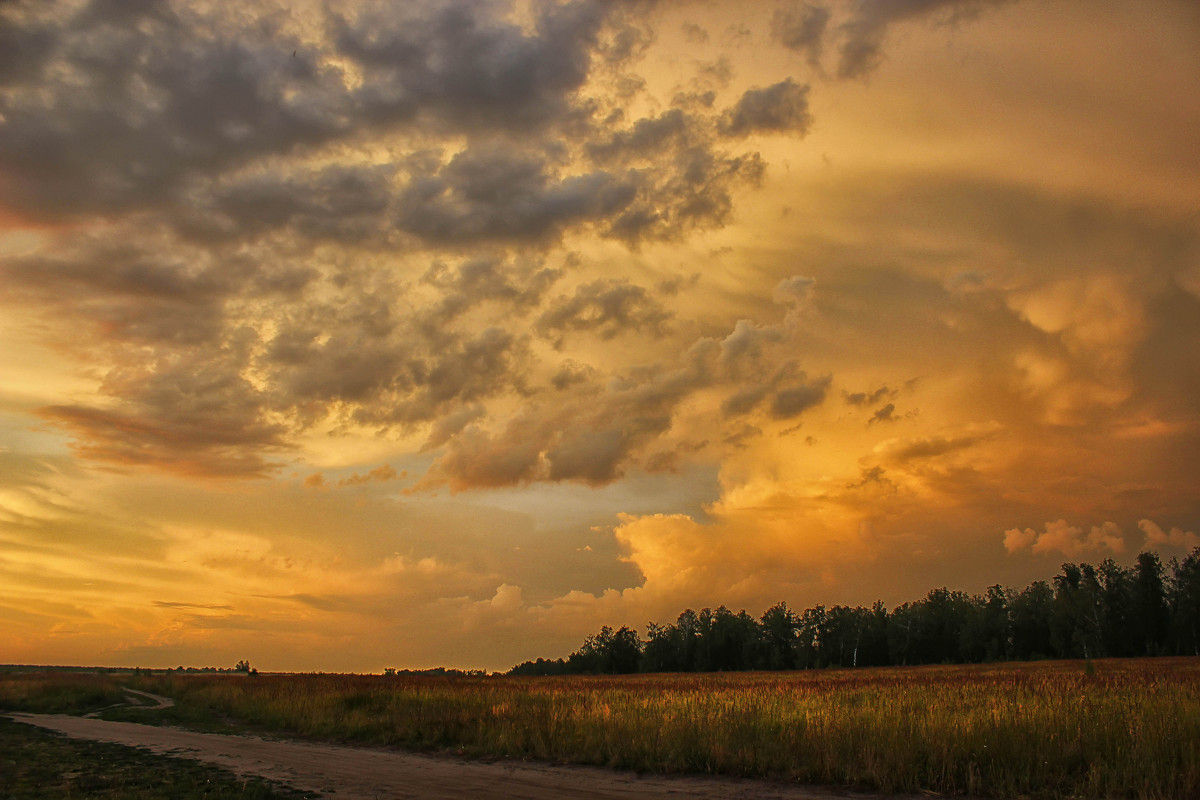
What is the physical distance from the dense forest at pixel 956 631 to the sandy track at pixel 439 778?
106293 mm

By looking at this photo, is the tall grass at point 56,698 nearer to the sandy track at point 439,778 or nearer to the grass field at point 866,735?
the grass field at point 866,735

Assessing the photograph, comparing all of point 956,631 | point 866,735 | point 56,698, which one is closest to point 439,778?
point 866,735

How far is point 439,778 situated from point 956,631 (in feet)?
441

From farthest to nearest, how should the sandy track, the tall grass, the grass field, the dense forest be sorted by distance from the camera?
the dense forest, the tall grass, the sandy track, the grass field

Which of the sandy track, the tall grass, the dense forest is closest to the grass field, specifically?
the sandy track

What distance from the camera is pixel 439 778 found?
57.7ft

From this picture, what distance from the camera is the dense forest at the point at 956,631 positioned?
367ft

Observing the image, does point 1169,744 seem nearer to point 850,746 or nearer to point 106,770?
point 850,746

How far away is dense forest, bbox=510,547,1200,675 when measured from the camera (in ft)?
367

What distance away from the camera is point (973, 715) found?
725 inches

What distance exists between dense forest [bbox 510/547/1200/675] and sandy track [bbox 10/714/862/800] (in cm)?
10629

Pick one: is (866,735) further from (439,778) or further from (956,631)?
(956,631)

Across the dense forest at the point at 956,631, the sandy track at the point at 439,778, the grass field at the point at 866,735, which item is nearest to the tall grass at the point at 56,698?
the grass field at the point at 866,735

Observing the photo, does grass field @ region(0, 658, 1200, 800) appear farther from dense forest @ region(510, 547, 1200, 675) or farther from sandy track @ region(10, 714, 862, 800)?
dense forest @ region(510, 547, 1200, 675)
